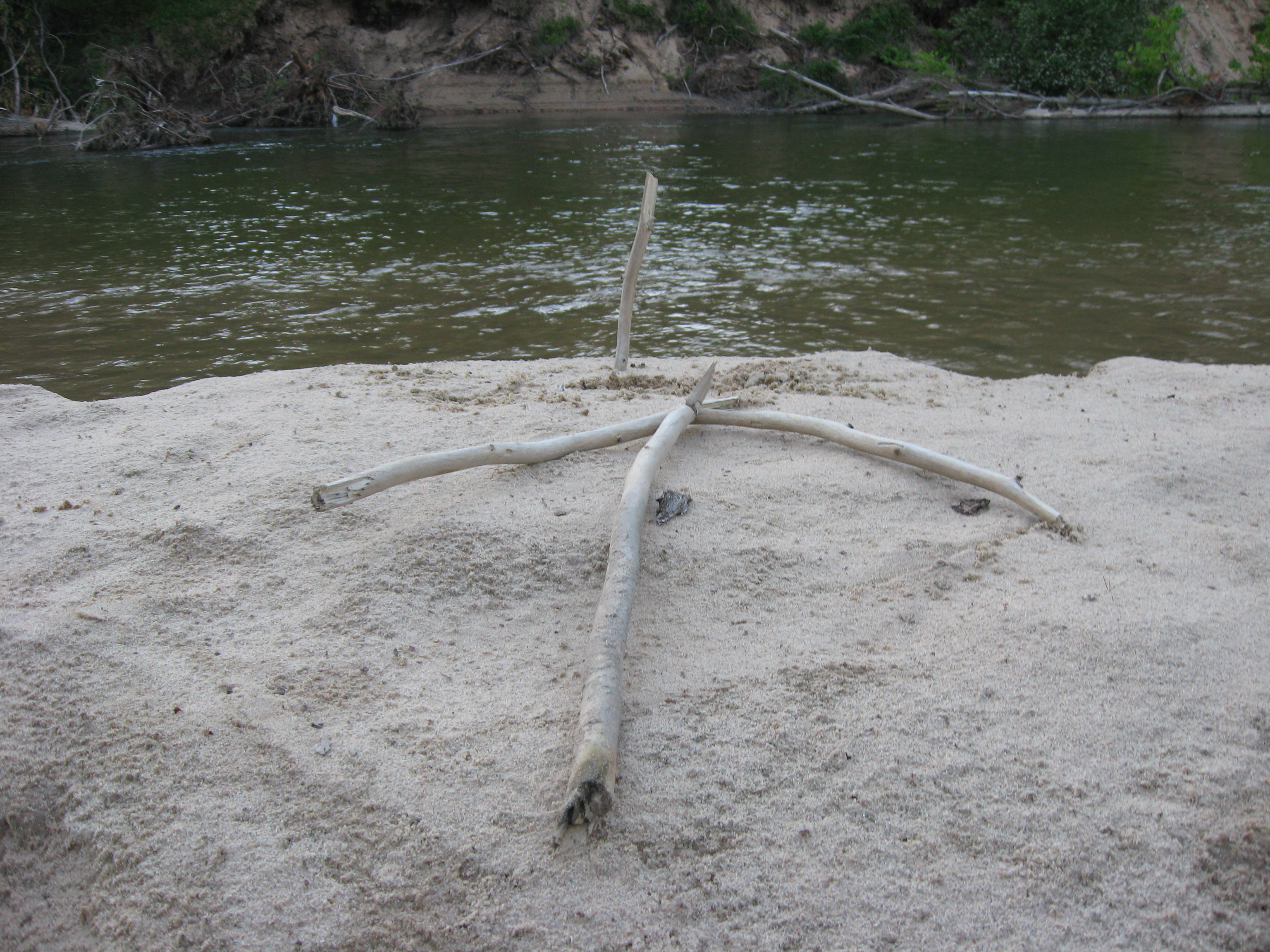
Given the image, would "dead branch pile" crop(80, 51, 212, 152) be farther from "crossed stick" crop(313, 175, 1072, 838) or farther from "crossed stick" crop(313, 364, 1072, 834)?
"crossed stick" crop(313, 364, 1072, 834)

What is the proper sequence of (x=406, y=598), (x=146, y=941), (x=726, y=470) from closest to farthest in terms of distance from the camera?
(x=146, y=941) → (x=406, y=598) → (x=726, y=470)

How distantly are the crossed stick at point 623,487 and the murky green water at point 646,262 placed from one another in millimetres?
2347

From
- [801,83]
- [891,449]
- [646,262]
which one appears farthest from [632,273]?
[801,83]

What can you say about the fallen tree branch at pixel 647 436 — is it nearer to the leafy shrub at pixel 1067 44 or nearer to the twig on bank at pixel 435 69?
the twig on bank at pixel 435 69

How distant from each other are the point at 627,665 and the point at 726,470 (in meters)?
1.51

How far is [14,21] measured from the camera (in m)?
21.6

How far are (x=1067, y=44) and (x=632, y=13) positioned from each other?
11780 mm

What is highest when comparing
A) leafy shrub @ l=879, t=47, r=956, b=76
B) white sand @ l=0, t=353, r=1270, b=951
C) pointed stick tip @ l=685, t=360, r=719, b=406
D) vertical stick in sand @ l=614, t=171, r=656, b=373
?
leafy shrub @ l=879, t=47, r=956, b=76

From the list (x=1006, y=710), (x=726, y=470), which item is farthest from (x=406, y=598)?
(x=1006, y=710)

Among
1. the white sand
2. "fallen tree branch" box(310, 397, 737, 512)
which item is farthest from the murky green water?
the white sand

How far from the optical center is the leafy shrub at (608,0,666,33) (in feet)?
83.7

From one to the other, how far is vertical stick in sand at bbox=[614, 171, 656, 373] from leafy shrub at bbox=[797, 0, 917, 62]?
2380cm

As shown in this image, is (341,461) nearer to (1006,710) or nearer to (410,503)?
(410,503)

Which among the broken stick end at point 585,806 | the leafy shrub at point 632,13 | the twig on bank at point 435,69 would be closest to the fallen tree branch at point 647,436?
the broken stick end at point 585,806
